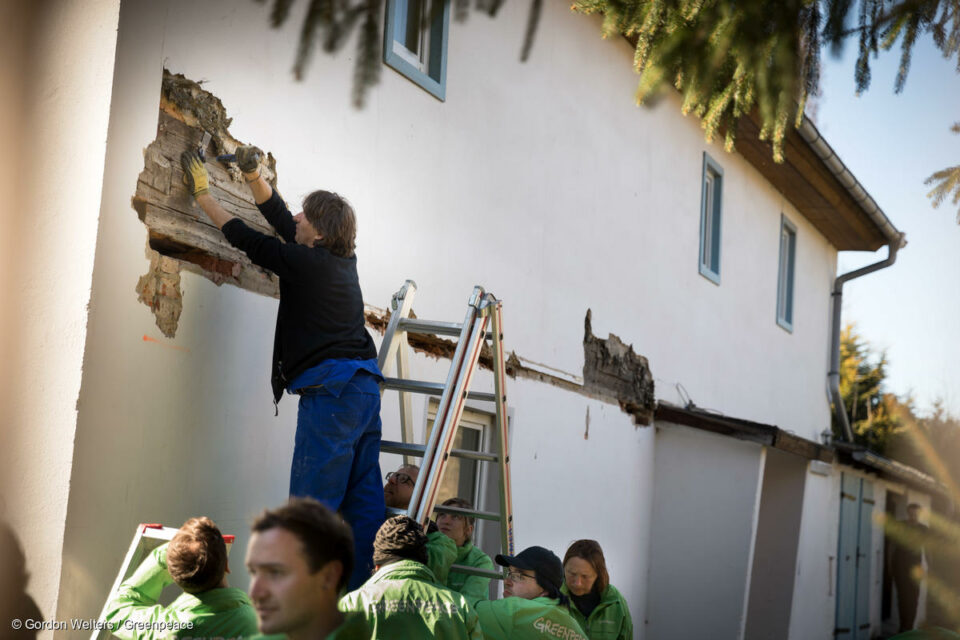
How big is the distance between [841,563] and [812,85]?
38.2ft

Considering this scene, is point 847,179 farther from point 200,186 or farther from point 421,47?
point 200,186

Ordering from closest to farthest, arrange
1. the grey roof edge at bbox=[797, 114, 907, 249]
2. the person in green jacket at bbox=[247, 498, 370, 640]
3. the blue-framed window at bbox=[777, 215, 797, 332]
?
the person in green jacket at bbox=[247, 498, 370, 640] → the grey roof edge at bbox=[797, 114, 907, 249] → the blue-framed window at bbox=[777, 215, 797, 332]

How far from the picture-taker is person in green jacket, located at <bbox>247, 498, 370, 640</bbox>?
2.12 metres

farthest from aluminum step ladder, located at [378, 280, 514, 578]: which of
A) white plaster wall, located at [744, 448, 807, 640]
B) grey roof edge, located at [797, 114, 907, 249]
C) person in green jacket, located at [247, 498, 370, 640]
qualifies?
white plaster wall, located at [744, 448, 807, 640]

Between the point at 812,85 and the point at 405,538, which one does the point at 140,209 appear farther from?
the point at 812,85

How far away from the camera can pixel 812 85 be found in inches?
141

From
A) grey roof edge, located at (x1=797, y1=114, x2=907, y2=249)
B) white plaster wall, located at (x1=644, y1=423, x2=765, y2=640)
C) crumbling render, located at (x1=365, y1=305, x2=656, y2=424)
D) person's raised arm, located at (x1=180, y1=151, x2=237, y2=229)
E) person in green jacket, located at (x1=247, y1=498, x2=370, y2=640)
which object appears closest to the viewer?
person in green jacket, located at (x1=247, y1=498, x2=370, y2=640)

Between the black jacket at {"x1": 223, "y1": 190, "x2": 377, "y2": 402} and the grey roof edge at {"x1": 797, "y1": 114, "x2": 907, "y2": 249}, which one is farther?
the grey roof edge at {"x1": 797, "y1": 114, "x2": 907, "y2": 249}

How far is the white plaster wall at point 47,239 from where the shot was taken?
3.85 m

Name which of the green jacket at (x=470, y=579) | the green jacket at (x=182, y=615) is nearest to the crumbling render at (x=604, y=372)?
the green jacket at (x=470, y=579)

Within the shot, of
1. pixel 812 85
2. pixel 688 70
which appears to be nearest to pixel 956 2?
pixel 812 85

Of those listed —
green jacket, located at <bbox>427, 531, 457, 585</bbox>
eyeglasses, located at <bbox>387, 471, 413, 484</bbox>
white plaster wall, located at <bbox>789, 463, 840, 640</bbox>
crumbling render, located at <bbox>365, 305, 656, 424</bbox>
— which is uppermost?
crumbling render, located at <bbox>365, 305, 656, 424</bbox>

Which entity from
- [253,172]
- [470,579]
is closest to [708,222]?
[470,579]

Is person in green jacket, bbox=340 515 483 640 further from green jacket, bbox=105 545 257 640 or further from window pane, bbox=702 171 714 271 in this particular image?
window pane, bbox=702 171 714 271
